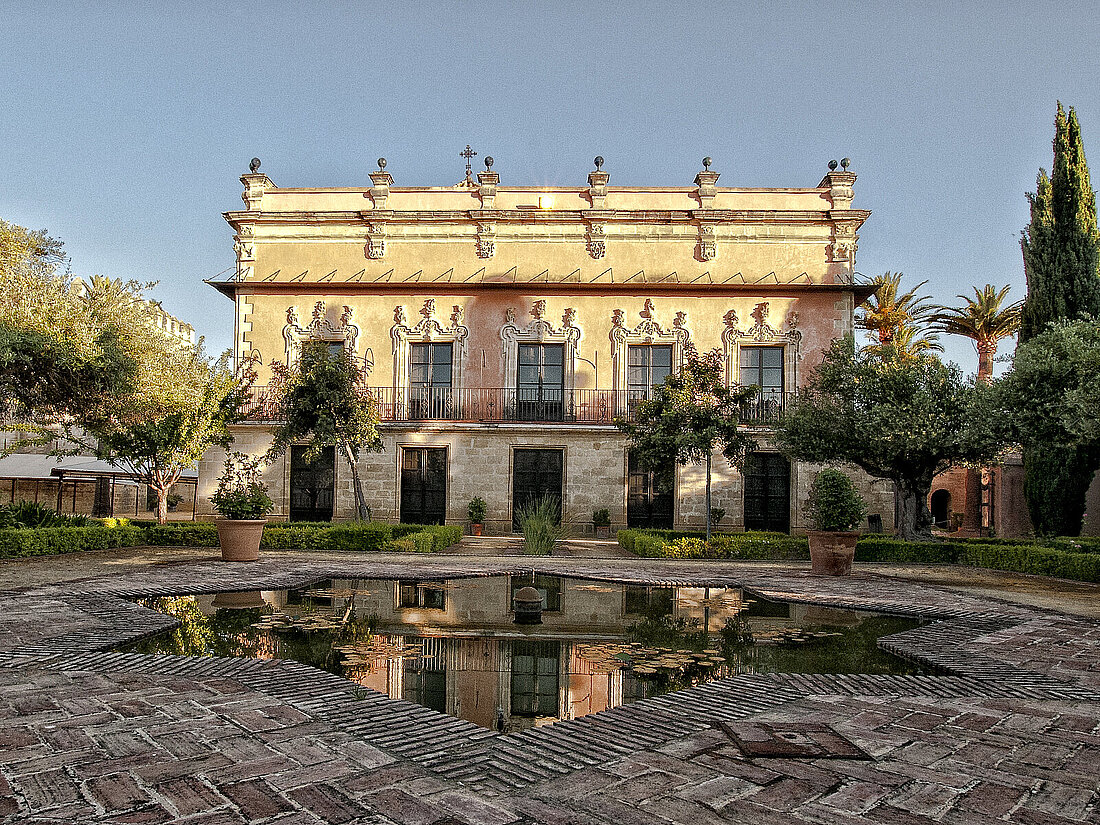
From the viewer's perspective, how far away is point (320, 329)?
→ 2117 cm

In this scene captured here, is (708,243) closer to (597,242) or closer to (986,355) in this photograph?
(597,242)

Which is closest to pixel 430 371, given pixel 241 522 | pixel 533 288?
pixel 533 288

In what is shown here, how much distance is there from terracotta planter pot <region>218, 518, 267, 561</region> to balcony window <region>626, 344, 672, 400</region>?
1188 centimetres

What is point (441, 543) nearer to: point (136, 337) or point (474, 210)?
point (136, 337)

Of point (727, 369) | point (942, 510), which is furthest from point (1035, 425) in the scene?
point (942, 510)

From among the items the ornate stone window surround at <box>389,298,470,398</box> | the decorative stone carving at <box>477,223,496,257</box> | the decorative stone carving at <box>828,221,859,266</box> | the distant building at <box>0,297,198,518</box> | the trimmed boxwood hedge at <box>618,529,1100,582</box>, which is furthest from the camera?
the decorative stone carving at <box>477,223,496,257</box>

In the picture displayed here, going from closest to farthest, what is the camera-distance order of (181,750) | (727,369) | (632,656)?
(181,750) < (632,656) < (727,369)

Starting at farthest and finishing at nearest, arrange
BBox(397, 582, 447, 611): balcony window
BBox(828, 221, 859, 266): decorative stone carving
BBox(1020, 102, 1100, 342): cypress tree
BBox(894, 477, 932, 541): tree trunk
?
BBox(828, 221, 859, 266): decorative stone carving
BBox(1020, 102, 1100, 342): cypress tree
BBox(894, 477, 932, 541): tree trunk
BBox(397, 582, 447, 611): balcony window

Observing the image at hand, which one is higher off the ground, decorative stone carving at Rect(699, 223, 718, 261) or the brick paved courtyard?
decorative stone carving at Rect(699, 223, 718, 261)

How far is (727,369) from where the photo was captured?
67.5 feet

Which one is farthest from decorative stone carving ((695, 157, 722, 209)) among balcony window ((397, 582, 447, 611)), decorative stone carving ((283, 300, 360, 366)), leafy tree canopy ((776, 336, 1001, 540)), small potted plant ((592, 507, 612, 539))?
balcony window ((397, 582, 447, 611))

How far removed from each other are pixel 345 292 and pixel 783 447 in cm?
1242

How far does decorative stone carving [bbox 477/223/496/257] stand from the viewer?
2134 cm

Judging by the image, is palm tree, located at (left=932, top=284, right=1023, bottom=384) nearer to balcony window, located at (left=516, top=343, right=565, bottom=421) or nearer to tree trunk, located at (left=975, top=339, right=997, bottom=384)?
tree trunk, located at (left=975, top=339, right=997, bottom=384)
